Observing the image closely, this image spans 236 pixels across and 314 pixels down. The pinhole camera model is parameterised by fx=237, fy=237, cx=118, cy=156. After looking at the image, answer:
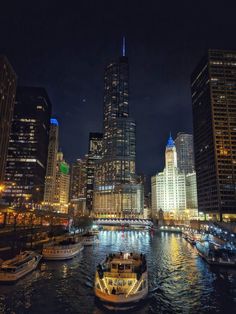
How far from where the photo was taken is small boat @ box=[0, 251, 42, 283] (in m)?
44.0

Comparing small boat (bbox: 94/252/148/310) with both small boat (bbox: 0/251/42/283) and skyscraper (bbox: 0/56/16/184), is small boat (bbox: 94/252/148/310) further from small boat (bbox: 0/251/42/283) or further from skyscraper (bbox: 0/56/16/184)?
skyscraper (bbox: 0/56/16/184)

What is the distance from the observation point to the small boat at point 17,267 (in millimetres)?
43969

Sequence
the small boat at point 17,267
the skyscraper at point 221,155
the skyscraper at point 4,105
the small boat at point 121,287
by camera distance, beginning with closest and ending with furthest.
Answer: the small boat at point 121,287 < the small boat at point 17,267 < the skyscraper at point 4,105 < the skyscraper at point 221,155

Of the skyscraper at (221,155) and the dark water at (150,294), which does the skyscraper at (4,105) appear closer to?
the dark water at (150,294)

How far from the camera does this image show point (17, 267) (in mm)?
45938

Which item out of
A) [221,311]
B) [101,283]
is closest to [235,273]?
[221,311]

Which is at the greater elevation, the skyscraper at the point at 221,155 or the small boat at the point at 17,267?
the skyscraper at the point at 221,155

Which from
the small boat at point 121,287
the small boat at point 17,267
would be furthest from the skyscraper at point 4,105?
the small boat at point 121,287

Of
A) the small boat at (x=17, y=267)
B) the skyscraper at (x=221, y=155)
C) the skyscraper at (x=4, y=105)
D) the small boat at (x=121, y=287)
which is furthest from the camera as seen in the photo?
the skyscraper at (x=221, y=155)

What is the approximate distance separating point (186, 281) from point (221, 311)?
15604 mm

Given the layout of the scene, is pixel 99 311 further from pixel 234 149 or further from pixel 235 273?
pixel 234 149

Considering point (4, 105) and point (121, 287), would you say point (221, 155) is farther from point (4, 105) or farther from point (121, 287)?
point (121, 287)

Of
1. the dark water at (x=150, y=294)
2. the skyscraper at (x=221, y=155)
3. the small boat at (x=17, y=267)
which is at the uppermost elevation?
the skyscraper at (x=221, y=155)

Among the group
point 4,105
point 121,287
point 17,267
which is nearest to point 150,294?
point 121,287
